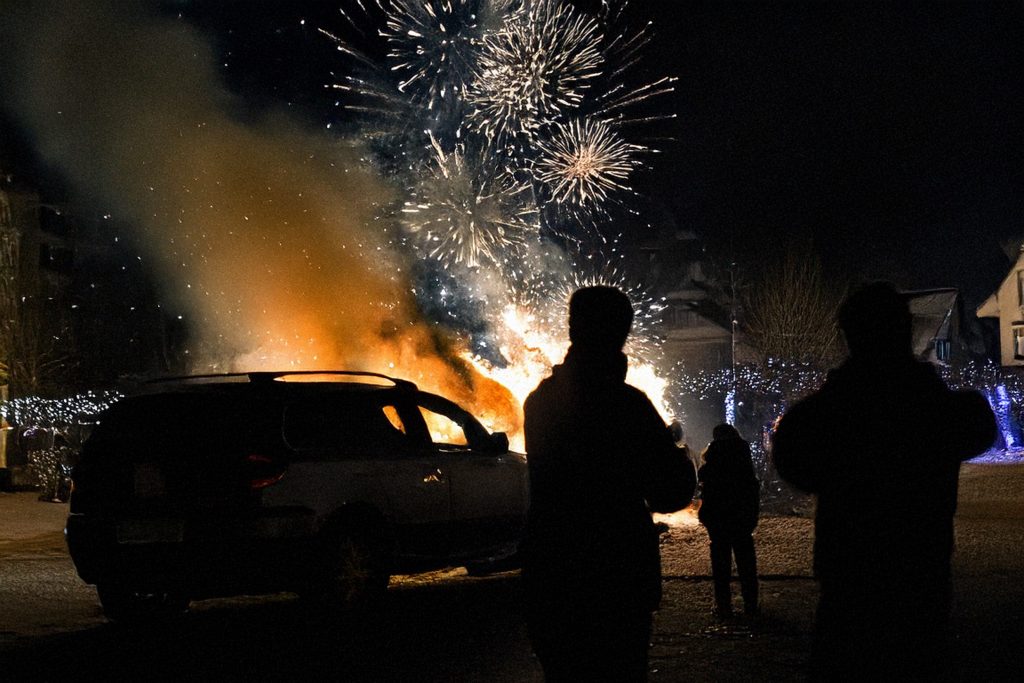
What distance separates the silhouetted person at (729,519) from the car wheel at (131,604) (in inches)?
153

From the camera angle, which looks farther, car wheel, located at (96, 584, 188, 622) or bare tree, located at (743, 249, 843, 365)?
bare tree, located at (743, 249, 843, 365)

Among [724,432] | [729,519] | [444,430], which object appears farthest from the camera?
[444,430]

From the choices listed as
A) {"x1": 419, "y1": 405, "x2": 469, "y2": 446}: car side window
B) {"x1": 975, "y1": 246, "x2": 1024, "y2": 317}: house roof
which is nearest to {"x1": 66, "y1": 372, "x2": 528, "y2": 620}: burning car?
{"x1": 419, "y1": 405, "x2": 469, "y2": 446}: car side window

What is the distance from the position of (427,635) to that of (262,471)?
163 cm

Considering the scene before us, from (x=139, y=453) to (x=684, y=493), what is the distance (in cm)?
559

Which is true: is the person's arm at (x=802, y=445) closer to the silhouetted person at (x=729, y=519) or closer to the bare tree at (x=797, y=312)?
the silhouetted person at (x=729, y=519)

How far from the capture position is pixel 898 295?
3.32 meters

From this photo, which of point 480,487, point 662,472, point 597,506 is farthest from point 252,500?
point 662,472

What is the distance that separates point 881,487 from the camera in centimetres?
316

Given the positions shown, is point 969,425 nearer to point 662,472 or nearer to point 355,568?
point 662,472

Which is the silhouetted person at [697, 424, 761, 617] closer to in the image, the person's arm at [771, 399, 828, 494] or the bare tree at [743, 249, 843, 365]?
the person's arm at [771, 399, 828, 494]

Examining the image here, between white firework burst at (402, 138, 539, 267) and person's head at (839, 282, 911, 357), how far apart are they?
16.7 m

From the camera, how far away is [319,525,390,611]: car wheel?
782cm

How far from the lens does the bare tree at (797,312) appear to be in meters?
40.1
